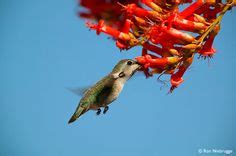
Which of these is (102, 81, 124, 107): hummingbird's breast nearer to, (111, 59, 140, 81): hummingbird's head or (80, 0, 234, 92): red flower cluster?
(111, 59, 140, 81): hummingbird's head

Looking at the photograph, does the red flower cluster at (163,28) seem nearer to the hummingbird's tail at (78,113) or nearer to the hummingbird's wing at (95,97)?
the hummingbird's wing at (95,97)

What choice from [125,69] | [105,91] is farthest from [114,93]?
[125,69]

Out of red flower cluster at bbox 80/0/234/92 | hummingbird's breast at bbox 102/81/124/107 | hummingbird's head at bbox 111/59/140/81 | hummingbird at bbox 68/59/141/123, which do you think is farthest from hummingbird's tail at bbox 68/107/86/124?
red flower cluster at bbox 80/0/234/92

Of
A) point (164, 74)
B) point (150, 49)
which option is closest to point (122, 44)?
point (150, 49)

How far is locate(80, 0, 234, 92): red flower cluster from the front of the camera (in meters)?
3.15

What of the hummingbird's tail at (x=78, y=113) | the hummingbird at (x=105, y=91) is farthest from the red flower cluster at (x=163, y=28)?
the hummingbird's tail at (x=78, y=113)

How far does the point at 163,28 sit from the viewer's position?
3322mm

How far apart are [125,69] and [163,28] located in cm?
85

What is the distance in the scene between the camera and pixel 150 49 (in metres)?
3.48

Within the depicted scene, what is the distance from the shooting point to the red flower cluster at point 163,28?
3.15m

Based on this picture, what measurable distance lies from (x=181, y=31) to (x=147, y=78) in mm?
528

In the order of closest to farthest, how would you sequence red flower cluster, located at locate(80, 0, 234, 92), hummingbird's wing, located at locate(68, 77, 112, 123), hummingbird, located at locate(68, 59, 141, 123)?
red flower cluster, located at locate(80, 0, 234, 92) → hummingbird, located at locate(68, 59, 141, 123) → hummingbird's wing, located at locate(68, 77, 112, 123)

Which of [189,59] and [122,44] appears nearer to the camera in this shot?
[189,59]

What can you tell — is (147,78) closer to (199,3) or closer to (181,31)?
(181,31)
